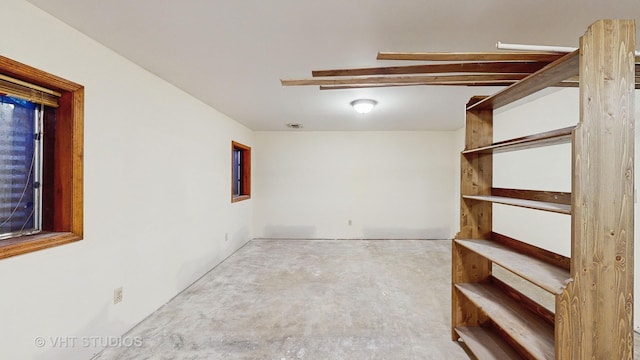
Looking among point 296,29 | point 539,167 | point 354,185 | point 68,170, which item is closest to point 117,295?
point 68,170

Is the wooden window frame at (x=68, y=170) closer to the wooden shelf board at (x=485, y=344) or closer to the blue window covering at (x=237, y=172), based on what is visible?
the wooden shelf board at (x=485, y=344)

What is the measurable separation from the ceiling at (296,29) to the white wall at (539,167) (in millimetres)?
1427

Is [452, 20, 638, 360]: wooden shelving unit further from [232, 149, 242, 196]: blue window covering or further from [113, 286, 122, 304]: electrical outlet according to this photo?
[232, 149, 242, 196]: blue window covering

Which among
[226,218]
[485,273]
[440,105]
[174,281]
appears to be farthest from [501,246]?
[226,218]

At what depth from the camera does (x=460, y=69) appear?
1.77m

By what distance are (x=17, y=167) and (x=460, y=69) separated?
2.88 metres

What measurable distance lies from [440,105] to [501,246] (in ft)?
7.28

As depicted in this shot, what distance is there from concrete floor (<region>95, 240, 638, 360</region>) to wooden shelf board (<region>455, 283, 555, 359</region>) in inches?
19.0

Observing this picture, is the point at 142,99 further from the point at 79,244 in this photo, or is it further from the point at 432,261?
the point at 432,261

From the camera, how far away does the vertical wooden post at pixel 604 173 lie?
3.63 feet

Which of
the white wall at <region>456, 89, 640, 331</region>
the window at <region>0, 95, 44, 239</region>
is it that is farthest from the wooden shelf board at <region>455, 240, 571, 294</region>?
the window at <region>0, 95, 44, 239</region>

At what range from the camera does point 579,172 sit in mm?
1113

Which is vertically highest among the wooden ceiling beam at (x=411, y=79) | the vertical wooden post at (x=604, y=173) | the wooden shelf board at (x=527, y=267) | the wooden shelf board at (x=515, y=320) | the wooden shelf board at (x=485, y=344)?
the wooden ceiling beam at (x=411, y=79)

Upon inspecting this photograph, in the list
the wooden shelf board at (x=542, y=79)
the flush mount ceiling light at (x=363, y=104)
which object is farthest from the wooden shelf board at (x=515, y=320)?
the flush mount ceiling light at (x=363, y=104)
